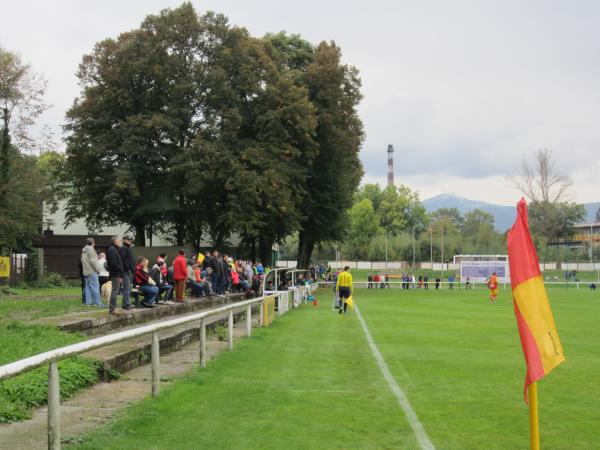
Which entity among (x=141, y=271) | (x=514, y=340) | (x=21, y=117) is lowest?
(x=514, y=340)

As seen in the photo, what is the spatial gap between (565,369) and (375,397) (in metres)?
4.24

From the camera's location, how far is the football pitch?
6359 mm

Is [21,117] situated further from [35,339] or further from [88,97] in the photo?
[35,339]

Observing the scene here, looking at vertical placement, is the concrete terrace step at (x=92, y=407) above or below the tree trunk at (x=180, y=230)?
below

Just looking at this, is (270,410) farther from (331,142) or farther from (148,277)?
(331,142)

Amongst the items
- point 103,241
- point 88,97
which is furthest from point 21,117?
point 103,241

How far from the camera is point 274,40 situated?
52.4 metres

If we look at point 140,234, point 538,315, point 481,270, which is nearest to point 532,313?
point 538,315

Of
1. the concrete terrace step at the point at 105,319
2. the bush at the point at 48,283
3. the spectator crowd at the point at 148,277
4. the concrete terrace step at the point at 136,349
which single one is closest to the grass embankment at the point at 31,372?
the concrete terrace step at the point at 136,349

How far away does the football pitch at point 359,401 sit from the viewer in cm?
636

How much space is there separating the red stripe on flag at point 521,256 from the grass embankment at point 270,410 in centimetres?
192

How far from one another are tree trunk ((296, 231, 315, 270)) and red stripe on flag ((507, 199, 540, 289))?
46.7 meters

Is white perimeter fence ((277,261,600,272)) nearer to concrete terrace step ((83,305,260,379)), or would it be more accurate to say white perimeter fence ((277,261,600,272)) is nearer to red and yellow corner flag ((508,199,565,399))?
concrete terrace step ((83,305,260,379))

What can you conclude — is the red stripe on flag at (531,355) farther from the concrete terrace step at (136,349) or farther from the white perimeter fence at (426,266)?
the white perimeter fence at (426,266)
